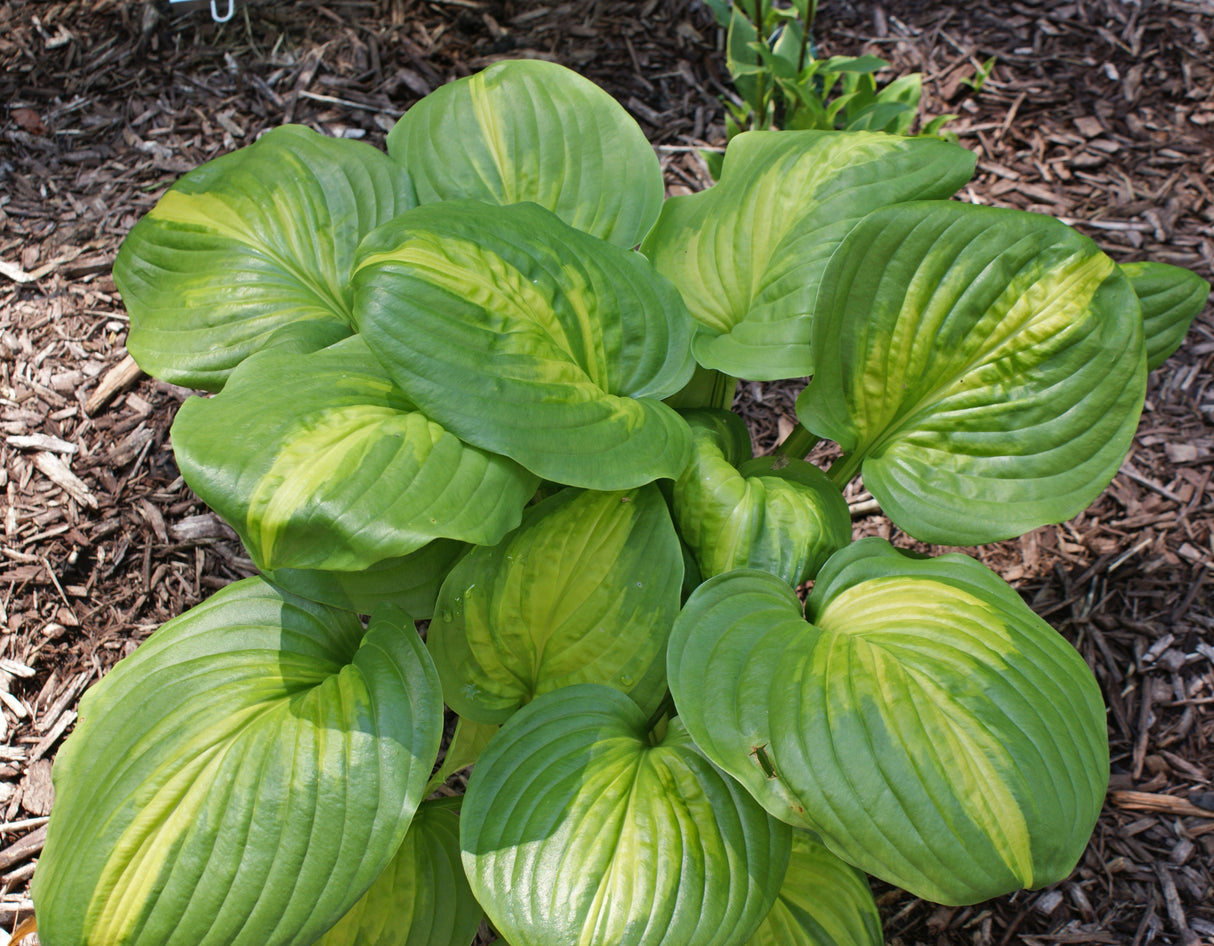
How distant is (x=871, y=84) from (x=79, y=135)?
2.21 meters

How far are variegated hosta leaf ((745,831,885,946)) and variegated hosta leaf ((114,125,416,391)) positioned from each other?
1.17 meters

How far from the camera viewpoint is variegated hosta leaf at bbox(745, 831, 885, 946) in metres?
1.36

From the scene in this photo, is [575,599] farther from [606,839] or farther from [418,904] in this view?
[418,904]

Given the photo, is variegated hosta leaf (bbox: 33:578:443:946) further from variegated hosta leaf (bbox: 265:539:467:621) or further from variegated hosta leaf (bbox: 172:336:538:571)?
variegated hosta leaf (bbox: 172:336:538:571)

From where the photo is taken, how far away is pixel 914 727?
1062mm

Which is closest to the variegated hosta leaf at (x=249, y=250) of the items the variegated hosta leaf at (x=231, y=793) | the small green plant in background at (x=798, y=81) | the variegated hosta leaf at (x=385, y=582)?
the variegated hosta leaf at (x=385, y=582)

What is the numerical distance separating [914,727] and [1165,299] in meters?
0.92

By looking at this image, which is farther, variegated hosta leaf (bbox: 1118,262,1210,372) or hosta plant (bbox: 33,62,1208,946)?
variegated hosta leaf (bbox: 1118,262,1210,372)

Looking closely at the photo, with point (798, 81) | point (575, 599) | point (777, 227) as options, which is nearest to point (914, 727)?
point (575, 599)

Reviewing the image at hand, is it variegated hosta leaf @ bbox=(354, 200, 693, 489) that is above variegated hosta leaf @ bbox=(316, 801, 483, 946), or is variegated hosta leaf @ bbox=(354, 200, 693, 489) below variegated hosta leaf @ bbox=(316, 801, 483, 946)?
above

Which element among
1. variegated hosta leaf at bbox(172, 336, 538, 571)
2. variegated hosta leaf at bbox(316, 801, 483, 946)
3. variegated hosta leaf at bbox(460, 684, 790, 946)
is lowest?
variegated hosta leaf at bbox(316, 801, 483, 946)

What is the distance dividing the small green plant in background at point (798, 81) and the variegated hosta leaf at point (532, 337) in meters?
0.97

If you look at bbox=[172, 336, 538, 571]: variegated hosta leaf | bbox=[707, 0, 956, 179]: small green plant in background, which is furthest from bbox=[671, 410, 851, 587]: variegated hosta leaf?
bbox=[707, 0, 956, 179]: small green plant in background

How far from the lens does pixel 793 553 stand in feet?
4.48
